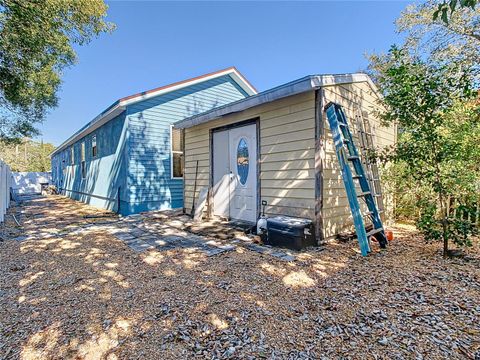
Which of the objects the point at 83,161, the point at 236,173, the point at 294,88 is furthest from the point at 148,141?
the point at 83,161

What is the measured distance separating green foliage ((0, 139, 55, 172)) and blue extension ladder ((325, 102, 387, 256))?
30.8 m

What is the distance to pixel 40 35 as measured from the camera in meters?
5.59

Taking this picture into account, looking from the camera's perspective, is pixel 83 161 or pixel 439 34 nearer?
pixel 439 34

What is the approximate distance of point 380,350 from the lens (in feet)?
5.52

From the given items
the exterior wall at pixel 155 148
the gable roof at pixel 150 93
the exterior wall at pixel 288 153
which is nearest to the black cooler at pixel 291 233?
the exterior wall at pixel 288 153

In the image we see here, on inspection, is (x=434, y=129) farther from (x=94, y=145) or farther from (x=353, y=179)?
(x=94, y=145)

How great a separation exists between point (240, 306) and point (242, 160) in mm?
3714

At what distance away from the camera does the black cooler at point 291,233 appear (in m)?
3.90

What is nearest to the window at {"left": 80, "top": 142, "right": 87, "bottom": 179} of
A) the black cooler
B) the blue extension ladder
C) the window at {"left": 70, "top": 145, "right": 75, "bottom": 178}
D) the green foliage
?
the window at {"left": 70, "top": 145, "right": 75, "bottom": 178}

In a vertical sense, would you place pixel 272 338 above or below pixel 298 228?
below

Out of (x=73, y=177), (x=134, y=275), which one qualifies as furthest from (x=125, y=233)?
(x=73, y=177)

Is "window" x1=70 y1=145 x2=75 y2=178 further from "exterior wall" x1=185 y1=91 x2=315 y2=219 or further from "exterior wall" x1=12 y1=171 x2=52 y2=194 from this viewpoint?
"exterior wall" x1=185 y1=91 x2=315 y2=219

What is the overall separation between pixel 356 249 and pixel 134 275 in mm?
3303

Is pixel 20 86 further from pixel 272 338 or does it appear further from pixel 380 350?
pixel 380 350
